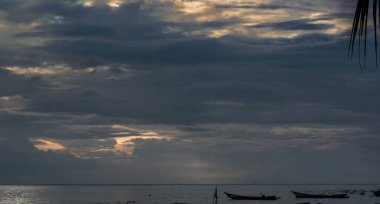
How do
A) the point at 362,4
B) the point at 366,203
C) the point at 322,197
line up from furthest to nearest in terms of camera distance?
the point at 322,197 < the point at 366,203 < the point at 362,4

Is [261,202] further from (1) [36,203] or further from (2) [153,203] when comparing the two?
(1) [36,203]

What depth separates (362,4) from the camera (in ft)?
12.2

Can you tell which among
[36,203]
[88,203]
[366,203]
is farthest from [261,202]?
[36,203]

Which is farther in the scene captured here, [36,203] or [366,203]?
[36,203]

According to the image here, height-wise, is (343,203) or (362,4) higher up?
(343,203)

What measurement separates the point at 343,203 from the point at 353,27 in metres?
134

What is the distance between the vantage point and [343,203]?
131125mm

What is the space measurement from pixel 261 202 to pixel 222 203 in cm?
1386

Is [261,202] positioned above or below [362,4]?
above

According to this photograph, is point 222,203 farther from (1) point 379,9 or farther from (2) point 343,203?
(1) point 379,9

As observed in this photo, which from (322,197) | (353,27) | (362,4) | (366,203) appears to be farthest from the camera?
(322,197)

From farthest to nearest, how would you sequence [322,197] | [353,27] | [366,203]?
[322,197] → [366,203] → [353,27]

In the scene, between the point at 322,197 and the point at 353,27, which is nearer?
the point at 353,27

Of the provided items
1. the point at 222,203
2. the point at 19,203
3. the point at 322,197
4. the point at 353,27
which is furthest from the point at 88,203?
the point at 353,27
